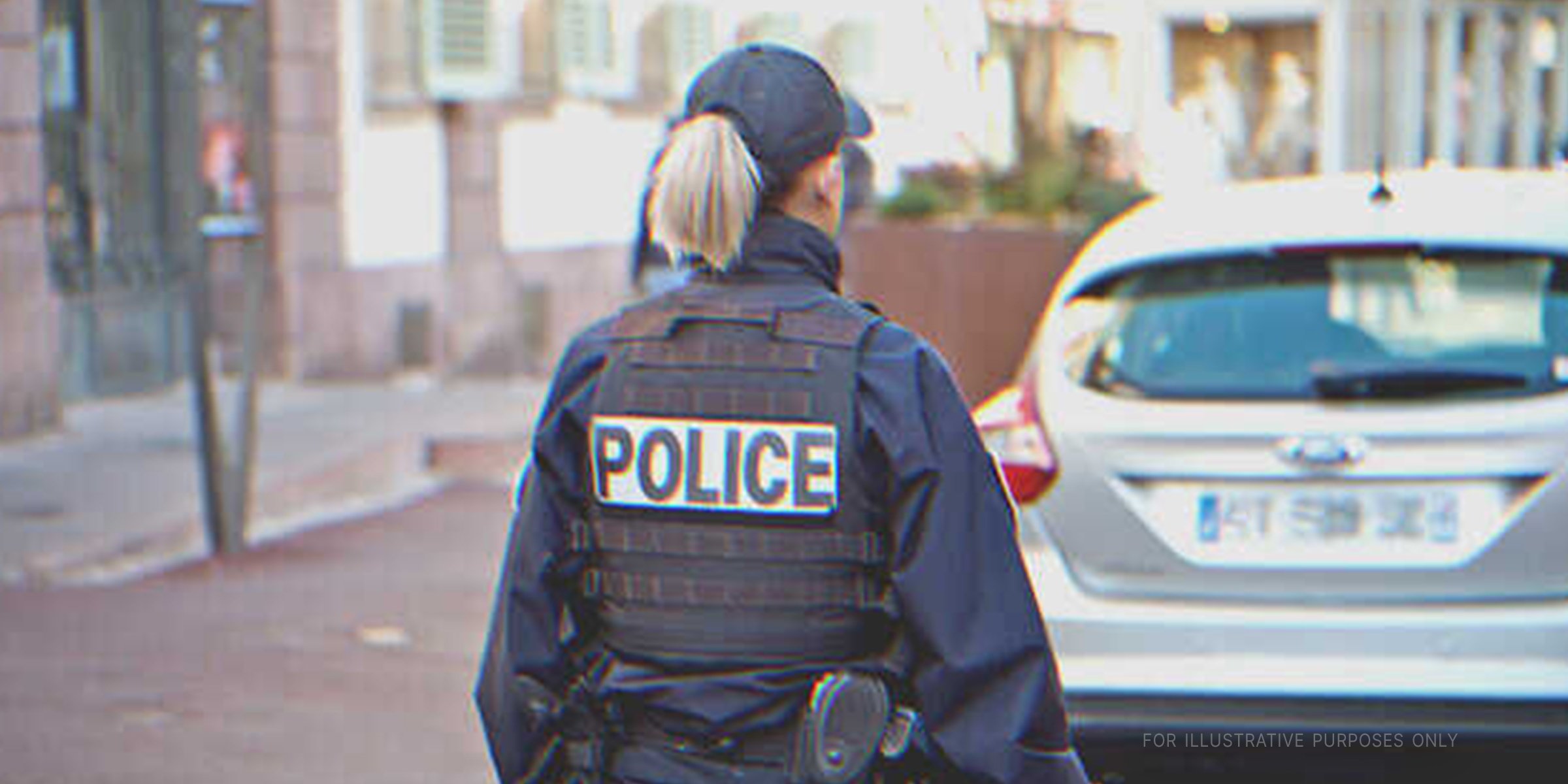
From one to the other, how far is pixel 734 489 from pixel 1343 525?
7.16 feet

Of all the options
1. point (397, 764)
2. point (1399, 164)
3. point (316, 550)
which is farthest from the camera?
point (1399, 164)

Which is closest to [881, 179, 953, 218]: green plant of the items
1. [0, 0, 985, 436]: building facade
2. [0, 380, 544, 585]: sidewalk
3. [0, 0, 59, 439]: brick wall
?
[0, 0, 985, 436]: building facade

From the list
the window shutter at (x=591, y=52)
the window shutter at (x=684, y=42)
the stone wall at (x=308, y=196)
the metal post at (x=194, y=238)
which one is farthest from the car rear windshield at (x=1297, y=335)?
the window shutter at (x=684, y=42)

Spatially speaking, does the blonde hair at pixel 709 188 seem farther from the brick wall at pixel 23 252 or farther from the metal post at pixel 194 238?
the brick wall at pixel 23 252

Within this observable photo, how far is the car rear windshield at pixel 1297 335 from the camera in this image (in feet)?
15.7

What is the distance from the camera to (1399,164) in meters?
17.3

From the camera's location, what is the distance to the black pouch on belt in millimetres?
2676

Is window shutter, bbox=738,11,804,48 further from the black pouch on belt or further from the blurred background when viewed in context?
the black pouch on belt

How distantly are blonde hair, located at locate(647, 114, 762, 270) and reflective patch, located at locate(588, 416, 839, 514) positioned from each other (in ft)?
0.71

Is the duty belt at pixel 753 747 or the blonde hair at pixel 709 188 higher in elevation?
the blonde hair at pixel 709 188

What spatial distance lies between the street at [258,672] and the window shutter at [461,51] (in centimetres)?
756

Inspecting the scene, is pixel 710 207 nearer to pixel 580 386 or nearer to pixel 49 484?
pixel 580 386

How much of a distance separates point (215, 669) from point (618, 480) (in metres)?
4.29

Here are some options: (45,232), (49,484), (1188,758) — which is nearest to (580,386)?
(1188,758)
